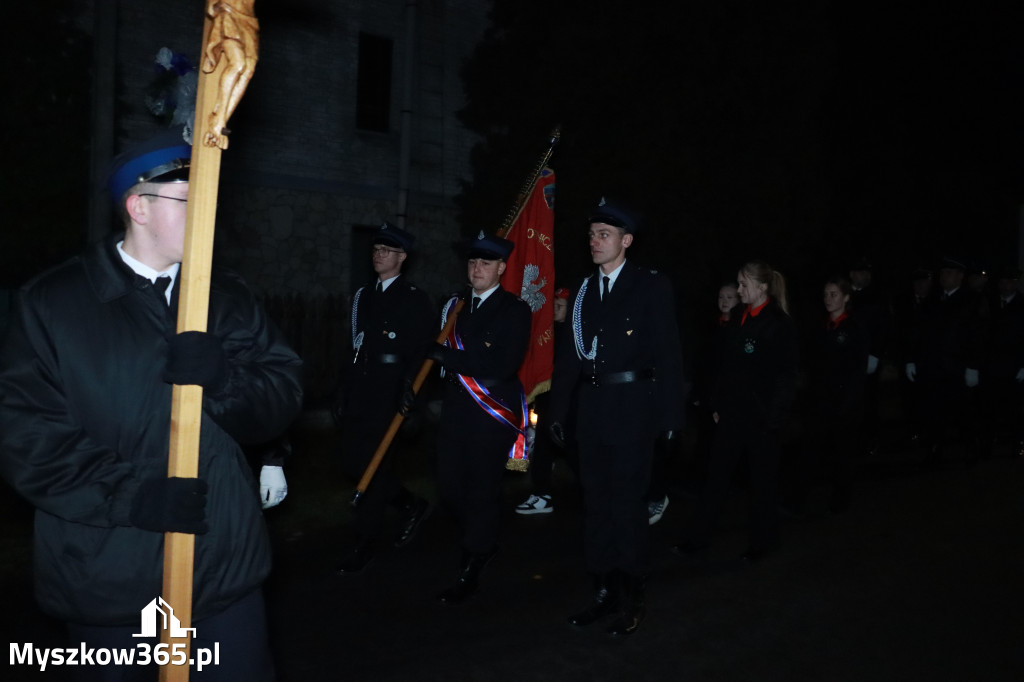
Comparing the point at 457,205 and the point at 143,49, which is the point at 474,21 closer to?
the point at 457,205

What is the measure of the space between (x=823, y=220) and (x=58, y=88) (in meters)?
13.1

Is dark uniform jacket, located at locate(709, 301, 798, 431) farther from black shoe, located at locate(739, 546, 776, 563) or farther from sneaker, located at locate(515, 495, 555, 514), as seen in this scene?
sneaker, located at locate(515, 495, 555, 514)

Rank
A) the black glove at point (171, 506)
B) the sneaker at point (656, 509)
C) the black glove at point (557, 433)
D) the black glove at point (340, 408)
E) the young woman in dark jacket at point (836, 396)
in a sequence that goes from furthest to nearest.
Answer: the young woman in dark jacket at point (836, 396)
the sneaker at point (656, 509)
the black glove at point (340, 408)
the black glove at point (557, 433)
the black glove at point (171, 506)

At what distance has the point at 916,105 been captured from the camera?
2270 cm

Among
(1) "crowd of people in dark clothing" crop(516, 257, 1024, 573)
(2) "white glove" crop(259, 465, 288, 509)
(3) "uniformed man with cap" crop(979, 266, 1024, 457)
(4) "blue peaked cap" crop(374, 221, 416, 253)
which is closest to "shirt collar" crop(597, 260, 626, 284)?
(1) "crowd of people in dark clothing" crop(516, 257, 1024, 573)

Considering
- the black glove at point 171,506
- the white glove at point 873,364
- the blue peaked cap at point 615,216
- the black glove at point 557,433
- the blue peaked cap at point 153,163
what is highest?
the blue peaked cap at point 615,216

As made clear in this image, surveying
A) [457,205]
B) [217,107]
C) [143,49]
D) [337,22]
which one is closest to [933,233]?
[457,205]

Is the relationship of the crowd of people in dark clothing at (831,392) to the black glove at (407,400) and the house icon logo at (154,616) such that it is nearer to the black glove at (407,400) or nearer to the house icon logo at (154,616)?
the black glove at (407,400)

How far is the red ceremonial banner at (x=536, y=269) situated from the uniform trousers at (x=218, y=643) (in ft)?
15.8

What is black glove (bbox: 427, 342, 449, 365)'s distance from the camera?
572cm

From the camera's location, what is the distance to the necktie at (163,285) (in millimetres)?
2643

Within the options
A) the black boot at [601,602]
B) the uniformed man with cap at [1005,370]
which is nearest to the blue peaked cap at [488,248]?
the black boot at [601,602]

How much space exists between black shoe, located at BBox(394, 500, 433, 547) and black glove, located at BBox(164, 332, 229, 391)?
166 inches

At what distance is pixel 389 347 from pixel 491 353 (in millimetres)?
802
